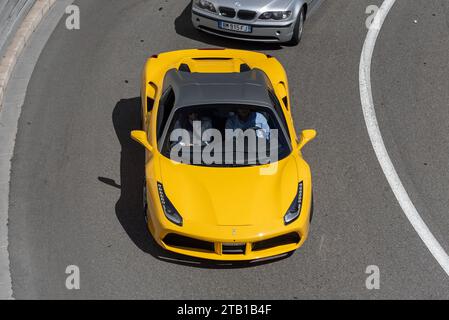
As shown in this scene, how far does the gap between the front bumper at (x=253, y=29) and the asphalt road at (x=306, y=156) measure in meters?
0.28

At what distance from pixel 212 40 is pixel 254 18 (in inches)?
38.6

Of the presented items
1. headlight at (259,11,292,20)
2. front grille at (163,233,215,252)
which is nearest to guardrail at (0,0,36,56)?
headlight at (259,11,292,20)

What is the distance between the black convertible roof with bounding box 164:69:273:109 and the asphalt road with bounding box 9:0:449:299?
52.2 inches

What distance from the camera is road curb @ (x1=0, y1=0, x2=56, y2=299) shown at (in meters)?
10.2

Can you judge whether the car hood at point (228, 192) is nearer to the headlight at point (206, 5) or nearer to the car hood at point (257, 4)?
the car hood at point (257, 4)

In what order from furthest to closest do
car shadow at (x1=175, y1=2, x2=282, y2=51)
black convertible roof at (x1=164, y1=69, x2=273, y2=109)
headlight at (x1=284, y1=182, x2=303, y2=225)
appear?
car shadow at (x1=175, y1=2, x2=282, y2=51), black convertible roof at (x1=164, y1=69, x2=273, y2=109), headlight at (x1=284, y1=182, x2=303, y2=225)

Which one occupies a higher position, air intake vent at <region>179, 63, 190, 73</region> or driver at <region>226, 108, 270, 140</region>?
air intake vent at <region>179, 63, 190, 73</region>

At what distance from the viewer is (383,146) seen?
1258 centimetres

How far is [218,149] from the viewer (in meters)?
10.8

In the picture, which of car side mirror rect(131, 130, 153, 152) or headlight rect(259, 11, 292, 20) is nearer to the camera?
car side mirror rect(131, 130, 153, 152)

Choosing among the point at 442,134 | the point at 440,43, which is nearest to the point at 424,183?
Answer: the point at 442,134

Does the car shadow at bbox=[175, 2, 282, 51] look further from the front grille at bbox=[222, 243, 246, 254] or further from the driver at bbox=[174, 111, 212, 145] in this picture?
the front grille at bbox=[222, 243, 246, 254]

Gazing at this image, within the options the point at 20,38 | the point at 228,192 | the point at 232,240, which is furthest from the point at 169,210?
the point at 20,38
